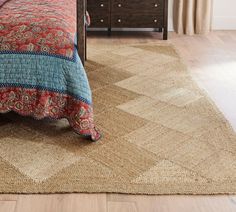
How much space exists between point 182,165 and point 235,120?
2.11ft

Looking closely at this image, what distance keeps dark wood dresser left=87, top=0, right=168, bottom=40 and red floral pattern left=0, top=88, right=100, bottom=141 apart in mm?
2256

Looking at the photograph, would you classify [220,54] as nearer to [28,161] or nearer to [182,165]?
[182,165]

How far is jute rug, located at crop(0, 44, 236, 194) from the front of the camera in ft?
5.57

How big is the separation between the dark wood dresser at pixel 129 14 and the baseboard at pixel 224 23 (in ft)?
2.57

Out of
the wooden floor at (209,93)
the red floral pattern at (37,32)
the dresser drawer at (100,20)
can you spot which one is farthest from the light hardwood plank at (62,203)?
the dresser drawer at (100,20)

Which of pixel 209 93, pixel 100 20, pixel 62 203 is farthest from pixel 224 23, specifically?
pixel 62 203

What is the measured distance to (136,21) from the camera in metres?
4.08

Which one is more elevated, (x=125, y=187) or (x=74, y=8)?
(x=74, y=8)

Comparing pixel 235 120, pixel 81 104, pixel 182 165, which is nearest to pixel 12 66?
pixel 81 104

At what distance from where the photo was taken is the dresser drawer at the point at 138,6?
4.00 m

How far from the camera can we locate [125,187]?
65.8 inches

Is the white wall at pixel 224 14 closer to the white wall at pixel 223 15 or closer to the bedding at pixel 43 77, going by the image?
the white wall at pixel 223 15

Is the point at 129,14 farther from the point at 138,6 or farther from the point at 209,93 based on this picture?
the point at 209,93

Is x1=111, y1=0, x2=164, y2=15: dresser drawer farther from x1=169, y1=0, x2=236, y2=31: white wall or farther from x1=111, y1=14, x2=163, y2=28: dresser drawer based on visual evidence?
x1=169, y1=0, x2=236, y2=31: white wall
